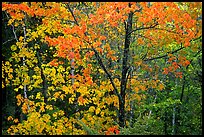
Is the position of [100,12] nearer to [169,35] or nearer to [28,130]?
[169,35]

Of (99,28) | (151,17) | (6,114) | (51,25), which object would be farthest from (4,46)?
(151,17)

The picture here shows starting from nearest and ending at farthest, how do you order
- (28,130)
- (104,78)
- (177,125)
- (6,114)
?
(28,130) < (104,78) < (6,114) < (177,125)

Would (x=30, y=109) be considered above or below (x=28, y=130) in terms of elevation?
above

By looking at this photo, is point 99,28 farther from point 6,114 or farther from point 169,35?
point 6,114

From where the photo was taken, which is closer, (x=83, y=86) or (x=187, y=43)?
(x=187, y=43)

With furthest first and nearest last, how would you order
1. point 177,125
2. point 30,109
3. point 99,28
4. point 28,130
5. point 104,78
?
1. point 177,125
2. point 104,78
3. point 30,109
4. point 28,130
5. point 99,28

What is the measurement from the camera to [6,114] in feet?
46.9

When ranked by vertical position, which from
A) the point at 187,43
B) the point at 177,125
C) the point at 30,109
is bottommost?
the point at 177,125

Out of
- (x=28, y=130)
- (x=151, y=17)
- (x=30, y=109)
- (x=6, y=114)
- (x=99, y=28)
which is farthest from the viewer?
(x=6, y=114)

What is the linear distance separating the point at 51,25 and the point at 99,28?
1.81 metres

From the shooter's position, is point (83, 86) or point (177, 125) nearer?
point (83, 86)

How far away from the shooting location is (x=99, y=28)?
992 centimetres

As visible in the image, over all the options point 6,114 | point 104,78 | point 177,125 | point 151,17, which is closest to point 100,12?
point 151,17

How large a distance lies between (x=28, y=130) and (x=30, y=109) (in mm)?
1000
